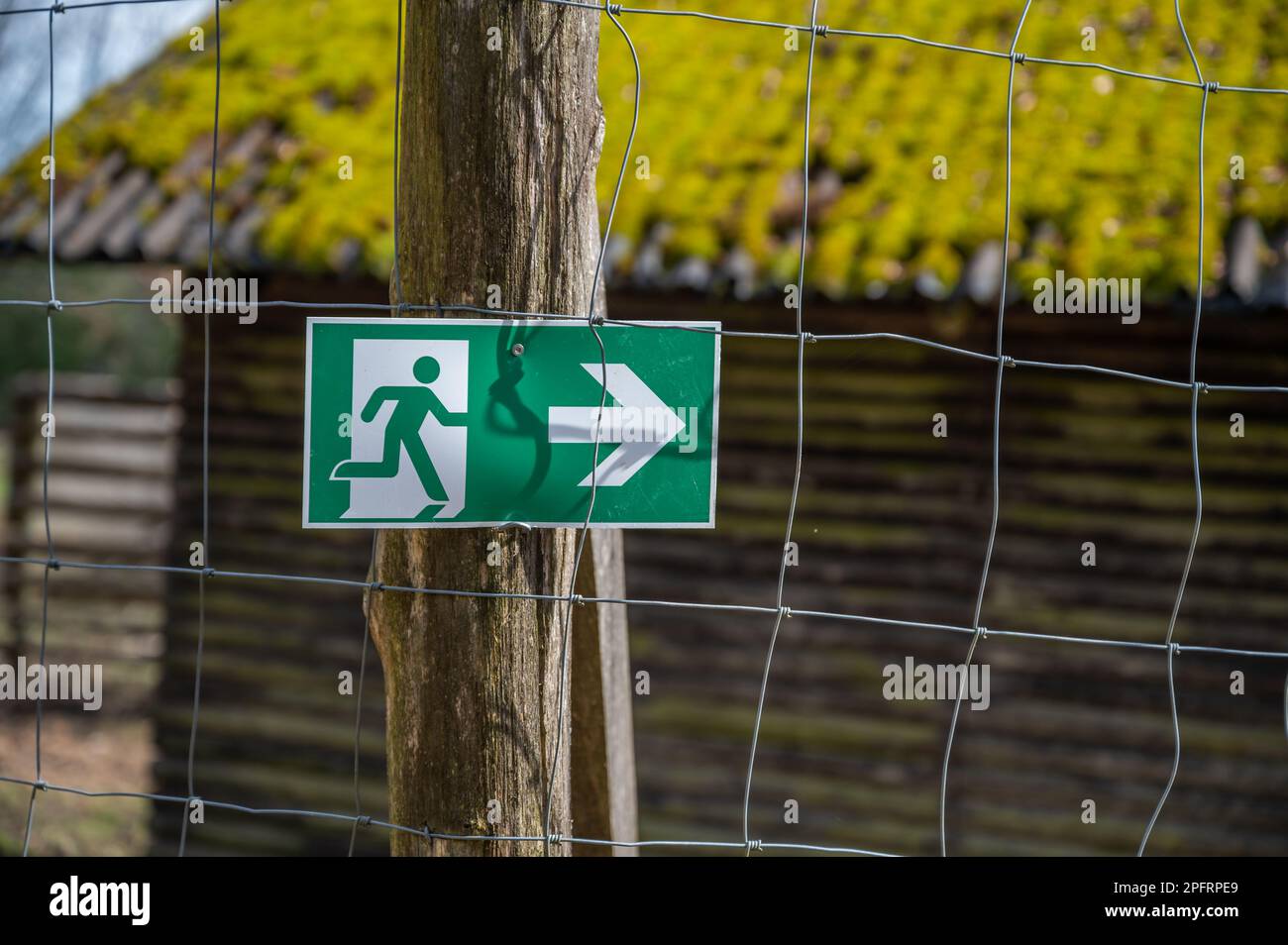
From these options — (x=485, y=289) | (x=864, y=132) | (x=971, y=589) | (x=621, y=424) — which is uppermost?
(x=864, y=132)

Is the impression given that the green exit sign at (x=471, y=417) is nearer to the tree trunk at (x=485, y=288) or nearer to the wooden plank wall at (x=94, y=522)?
the tree trunk at (x=485, y=288)

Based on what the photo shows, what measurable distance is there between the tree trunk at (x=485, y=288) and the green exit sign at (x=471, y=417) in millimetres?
62

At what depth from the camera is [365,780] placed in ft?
20.2

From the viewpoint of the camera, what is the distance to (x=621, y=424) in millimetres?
1973

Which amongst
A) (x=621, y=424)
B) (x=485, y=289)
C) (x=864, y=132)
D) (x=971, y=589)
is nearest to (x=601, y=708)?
(x=621, y=424)

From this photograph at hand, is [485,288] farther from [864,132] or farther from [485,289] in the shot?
[864,132]

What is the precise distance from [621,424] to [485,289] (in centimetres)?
33

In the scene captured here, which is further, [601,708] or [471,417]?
[601,708]

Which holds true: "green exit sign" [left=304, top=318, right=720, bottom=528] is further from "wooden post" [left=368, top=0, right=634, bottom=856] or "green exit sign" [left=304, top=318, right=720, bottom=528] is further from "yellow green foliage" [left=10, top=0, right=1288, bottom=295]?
"yellow green foliage" [left=10, top=0, right=1288, bottom=295]

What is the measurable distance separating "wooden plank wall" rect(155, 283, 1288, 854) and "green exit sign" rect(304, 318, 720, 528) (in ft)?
10.0

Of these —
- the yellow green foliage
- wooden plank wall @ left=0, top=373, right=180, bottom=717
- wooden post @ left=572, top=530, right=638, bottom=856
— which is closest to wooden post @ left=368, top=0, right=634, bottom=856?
wooden post @ left=572, top=530, right=638, bottom=856
